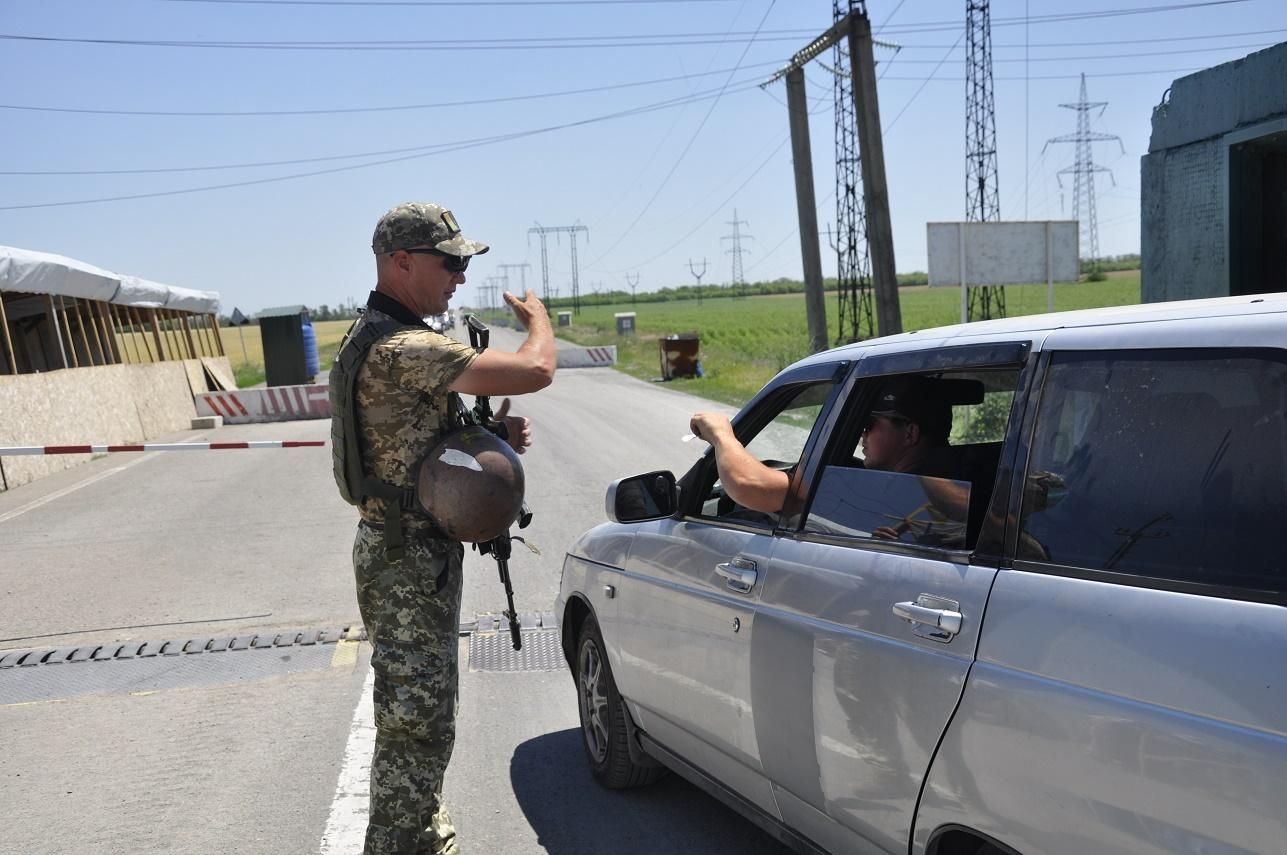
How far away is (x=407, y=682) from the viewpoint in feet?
11.7

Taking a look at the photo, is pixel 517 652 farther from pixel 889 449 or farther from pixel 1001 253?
pixel 1001 253

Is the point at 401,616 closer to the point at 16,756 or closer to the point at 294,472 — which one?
the point at 16,756

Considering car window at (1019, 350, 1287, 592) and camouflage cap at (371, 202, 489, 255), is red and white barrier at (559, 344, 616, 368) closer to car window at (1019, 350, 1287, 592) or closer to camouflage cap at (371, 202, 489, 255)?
camouflage cap at (371, 202, 489, 255)

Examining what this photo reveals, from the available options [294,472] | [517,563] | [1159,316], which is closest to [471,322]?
[1159,316]

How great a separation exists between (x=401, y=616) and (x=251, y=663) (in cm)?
338

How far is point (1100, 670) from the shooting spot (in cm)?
217

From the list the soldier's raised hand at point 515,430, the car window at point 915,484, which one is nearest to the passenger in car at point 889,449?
the car window at point 915,484

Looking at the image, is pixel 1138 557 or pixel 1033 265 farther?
pixel 1033 265

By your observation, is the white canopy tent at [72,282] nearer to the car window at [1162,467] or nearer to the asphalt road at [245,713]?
the asphalt road at [245,713]

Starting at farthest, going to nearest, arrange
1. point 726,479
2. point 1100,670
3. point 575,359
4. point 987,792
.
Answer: point 575,359 → point 726,479 → point 987,792 → point 1100,670

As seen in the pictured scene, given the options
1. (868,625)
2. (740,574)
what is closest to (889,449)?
(740,574)

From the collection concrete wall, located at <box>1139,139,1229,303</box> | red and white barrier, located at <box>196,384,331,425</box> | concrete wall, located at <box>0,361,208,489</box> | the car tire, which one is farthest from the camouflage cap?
red and white barrier, located at <box>196,384,331,425</box>

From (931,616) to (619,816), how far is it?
217 centimetres

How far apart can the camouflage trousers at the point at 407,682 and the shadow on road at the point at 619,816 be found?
66 centimetres
